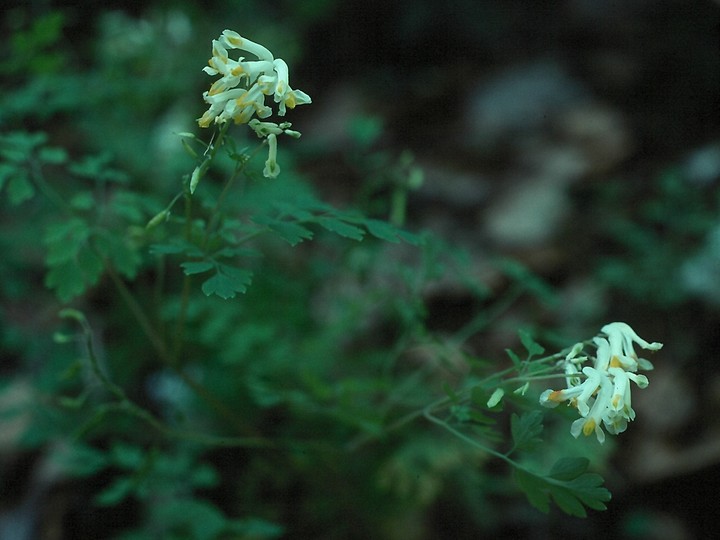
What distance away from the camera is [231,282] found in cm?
111

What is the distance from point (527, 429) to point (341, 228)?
48 cm

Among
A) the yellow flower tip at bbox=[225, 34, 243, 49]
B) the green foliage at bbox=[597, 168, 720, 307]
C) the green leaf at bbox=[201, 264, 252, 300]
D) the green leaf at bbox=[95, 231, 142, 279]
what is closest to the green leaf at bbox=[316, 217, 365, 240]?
the green leaf at bbox=[201, 264, 252, 300]

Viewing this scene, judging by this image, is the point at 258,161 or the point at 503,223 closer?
the point at 258,161

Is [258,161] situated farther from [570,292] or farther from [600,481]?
[570,292]

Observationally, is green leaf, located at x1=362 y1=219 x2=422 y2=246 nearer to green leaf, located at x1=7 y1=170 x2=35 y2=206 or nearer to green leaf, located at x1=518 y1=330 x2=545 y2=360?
green leaf, located at x1=518 y1=330 x2=545 y2=360

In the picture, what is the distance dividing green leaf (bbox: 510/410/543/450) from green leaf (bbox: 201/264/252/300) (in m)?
0.52

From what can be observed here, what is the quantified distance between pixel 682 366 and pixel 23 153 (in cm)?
256

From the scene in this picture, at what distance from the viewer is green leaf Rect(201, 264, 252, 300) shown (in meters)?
1.08

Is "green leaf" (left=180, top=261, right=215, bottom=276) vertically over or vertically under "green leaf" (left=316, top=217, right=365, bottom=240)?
under

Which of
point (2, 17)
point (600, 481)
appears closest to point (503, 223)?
point (600, 481)

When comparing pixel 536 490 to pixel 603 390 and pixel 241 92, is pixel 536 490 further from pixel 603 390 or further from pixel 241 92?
pixel 241 92

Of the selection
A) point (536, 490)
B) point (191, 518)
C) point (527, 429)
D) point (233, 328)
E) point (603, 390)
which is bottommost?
point (191, 518)

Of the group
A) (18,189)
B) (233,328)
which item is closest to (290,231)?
(18,189)

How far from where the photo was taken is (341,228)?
118cm
